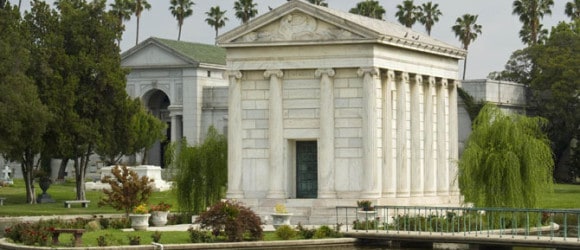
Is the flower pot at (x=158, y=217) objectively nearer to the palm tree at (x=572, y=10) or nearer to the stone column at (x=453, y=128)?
the stone column at (x=453, y=128)

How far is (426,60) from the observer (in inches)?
2281

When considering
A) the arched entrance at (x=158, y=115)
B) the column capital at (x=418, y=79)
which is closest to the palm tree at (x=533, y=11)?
the arched entrance at (x=158, y=115)

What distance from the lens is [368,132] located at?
5266 centimetres

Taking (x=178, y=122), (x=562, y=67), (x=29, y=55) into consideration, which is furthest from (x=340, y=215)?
(x=178, y=122)

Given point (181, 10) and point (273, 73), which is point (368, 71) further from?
point (181, 10)

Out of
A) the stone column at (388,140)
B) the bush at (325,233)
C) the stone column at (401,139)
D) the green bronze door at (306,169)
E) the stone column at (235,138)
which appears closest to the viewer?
the bush at (325,233)

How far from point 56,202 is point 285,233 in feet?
109

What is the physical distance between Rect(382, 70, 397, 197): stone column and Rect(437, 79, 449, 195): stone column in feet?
17.8

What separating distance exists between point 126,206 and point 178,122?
179 feet

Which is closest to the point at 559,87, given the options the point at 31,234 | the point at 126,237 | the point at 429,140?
the point at 429,140

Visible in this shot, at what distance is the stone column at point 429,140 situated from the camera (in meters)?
58.2

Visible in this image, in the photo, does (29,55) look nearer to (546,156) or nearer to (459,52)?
(459,52)

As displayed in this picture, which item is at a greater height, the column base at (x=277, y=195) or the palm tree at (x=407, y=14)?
the palm tree at (x=407, y=14)

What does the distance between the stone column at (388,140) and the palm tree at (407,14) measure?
63.0 m
